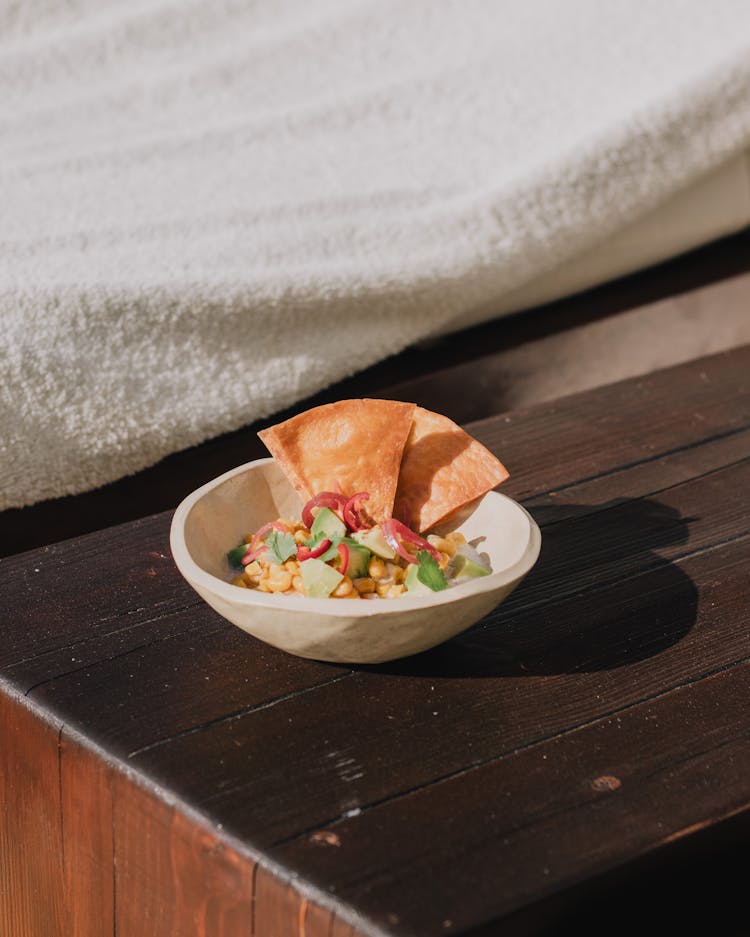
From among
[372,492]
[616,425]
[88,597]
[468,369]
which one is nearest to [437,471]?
[372,492]

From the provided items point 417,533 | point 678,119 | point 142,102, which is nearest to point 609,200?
point 678,119

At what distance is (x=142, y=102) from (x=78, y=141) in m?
0.16

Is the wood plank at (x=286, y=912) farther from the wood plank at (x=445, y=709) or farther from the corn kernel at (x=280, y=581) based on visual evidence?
the corn kernel at (x=280, y=581)

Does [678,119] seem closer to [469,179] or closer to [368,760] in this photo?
[469,179]

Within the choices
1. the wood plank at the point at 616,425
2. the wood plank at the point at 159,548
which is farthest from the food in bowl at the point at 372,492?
the wood plank at the point at 616,425

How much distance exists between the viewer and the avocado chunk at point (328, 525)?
77cm

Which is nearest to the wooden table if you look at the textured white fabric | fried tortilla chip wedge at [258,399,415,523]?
fried tortilla chip wedge at [258,399,415,523]

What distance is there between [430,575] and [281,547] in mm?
97

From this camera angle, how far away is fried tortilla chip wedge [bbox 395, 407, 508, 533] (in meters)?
0.84

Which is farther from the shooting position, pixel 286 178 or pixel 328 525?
pixel 286 178

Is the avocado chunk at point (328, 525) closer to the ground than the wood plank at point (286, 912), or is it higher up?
higher up

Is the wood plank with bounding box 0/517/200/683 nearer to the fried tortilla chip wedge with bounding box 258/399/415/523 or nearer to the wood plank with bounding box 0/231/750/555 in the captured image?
the fried tortilla chip wedge with bounding box 258/399/415/523

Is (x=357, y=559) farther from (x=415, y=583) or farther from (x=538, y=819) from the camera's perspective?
(x=538, y=819)

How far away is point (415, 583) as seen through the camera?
0.74 m
